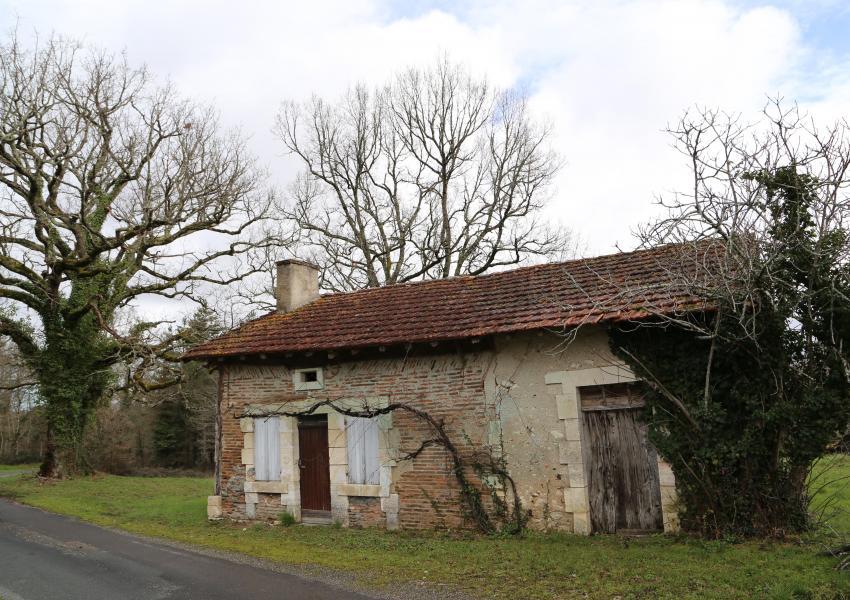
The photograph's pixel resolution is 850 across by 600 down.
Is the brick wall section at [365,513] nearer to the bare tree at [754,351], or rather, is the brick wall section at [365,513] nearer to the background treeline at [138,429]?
the bare tree at [754,351]

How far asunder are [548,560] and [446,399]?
10.7 ft

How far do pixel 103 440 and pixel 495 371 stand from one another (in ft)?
73.5

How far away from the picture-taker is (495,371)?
10156 millimetres

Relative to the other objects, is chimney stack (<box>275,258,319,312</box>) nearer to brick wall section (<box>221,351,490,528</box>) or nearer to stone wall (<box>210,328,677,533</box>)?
stone wall (<box>210,328,677,533</box>)

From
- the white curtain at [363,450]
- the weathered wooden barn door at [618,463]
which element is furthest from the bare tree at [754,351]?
the white curtain at [363,450]

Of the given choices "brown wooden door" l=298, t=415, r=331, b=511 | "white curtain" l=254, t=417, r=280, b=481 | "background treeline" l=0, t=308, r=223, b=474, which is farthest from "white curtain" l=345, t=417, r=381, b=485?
"background treeline" l=0, t=308, r=223, b=474

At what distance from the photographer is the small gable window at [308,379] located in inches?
457

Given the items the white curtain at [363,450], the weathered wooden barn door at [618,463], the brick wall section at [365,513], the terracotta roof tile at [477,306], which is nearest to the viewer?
the weathered wooden barn door at [618,463]

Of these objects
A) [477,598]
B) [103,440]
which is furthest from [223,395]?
[103,440]

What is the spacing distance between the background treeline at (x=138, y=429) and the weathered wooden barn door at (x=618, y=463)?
66.3 ft

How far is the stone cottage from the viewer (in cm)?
939

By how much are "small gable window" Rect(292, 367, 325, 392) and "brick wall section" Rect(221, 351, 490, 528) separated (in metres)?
0.09

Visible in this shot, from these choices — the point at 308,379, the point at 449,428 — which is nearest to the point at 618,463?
the point at 449,428

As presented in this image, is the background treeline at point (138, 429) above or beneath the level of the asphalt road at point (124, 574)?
above
